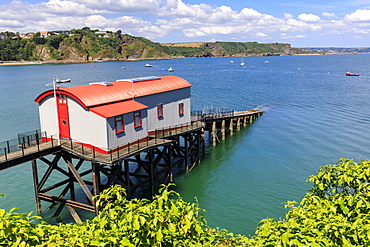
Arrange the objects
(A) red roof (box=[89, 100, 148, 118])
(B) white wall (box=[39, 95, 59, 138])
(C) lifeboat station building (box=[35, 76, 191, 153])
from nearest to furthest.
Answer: (A) red roof (box=[89, 100, 148, 118]) → (C) lifeboat station building (box=[35, 76, 191, 153]) → (B) white wall (box=[39, 95, 59, 138])

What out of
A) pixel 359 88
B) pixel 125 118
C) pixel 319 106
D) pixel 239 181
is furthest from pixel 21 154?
pixel 359 88

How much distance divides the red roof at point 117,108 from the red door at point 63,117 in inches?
95.7

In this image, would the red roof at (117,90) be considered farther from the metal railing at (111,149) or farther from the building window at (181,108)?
the metal railing at (111,149)

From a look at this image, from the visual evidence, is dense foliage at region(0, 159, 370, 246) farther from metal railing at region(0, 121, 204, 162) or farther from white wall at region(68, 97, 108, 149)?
white wall at region(68, 97, 108, 149)

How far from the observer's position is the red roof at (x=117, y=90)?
882 inches

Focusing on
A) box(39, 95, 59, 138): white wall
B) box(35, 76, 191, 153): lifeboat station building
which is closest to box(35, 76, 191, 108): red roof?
box(35, 76, 191, 153): lifeboat station building

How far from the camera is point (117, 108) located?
76.5 ft

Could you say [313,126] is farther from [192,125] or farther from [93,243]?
[93,243]

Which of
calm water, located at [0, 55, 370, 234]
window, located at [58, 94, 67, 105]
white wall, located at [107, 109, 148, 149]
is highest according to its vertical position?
window, located at [58, 94, 67, 105]

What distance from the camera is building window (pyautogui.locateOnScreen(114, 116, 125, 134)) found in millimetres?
22625

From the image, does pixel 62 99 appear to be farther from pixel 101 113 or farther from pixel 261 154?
pixel 261 154

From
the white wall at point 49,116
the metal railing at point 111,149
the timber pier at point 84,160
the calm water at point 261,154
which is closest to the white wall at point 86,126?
the metal railing at point 111,149

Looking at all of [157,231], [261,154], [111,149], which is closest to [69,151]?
[111,149]

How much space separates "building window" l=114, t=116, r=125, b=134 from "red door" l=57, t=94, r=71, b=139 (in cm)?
355
